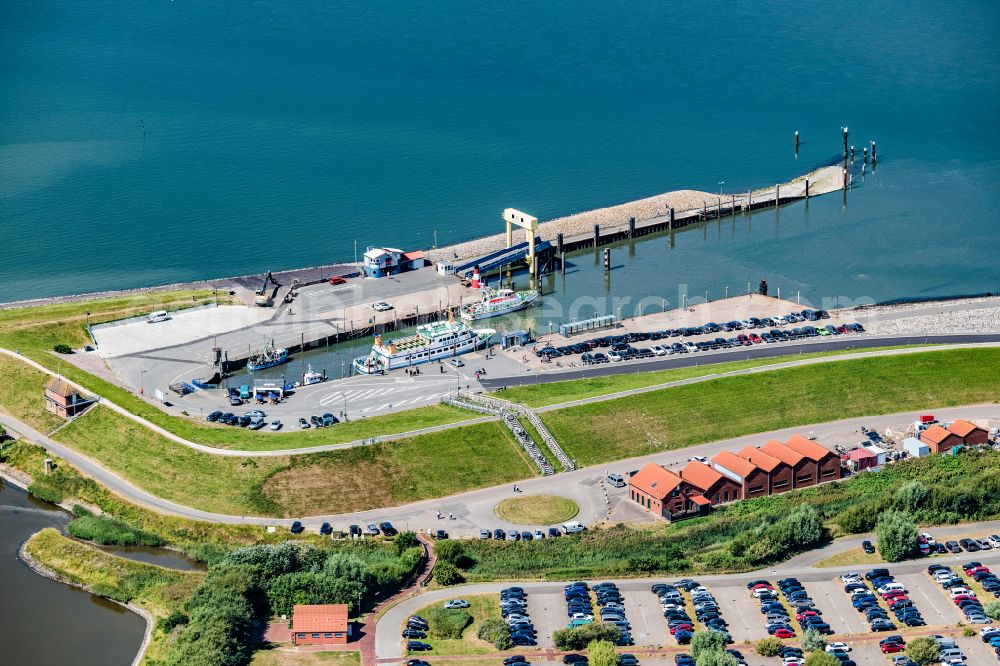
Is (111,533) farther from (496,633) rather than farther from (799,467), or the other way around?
(799,467)

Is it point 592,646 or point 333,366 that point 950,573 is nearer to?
point 592,646

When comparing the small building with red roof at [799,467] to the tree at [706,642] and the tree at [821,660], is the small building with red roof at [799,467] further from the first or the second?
the tree at [821,660]

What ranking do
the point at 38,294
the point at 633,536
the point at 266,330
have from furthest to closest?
the point at 38,294 < the point at 266,330 < the point at 633,536

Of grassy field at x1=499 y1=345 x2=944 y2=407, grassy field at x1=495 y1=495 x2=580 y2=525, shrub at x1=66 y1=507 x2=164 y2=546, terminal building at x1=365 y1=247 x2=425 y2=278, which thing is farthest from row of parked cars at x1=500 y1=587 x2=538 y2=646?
terminal building at x1=365 y1=247 x2=425 y2=278

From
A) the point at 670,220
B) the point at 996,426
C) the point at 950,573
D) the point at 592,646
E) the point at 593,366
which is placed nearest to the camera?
the point at 592,646

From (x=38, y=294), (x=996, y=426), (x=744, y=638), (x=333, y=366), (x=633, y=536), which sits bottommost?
(x=744, y=638)

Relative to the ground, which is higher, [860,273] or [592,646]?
[860,273]

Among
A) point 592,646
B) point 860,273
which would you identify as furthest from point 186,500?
point 860,273
